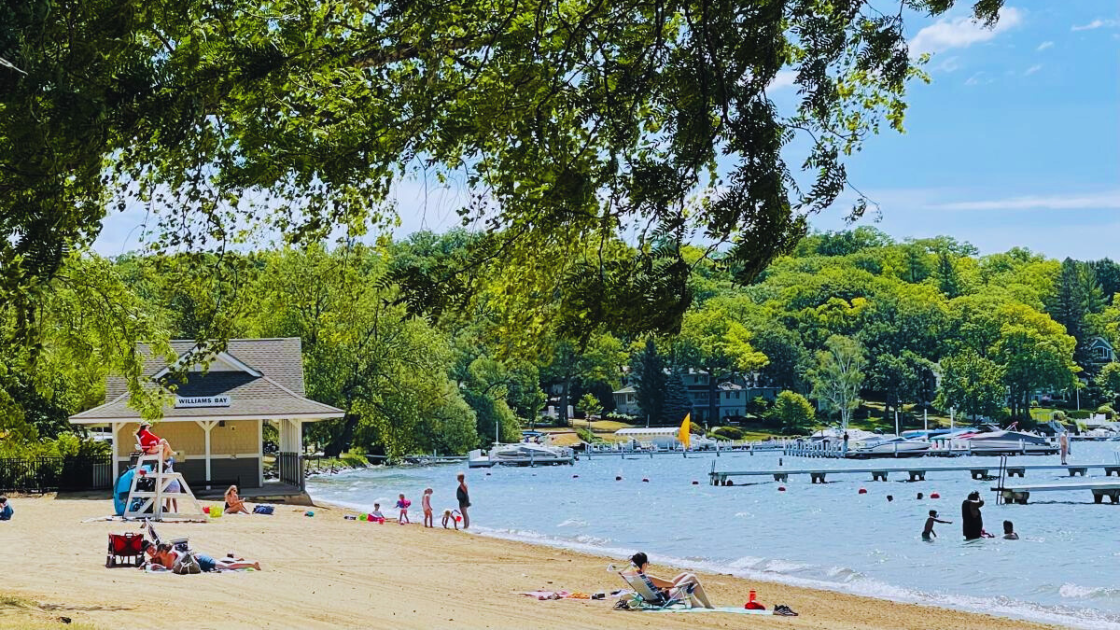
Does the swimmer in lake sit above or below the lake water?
above

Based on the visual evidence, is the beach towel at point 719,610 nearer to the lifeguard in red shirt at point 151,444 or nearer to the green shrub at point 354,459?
the lifeguard in red shirt at point 151,444

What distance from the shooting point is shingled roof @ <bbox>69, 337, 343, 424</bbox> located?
3397cm

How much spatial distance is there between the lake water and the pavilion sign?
644 cm

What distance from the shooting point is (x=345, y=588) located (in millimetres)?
16734

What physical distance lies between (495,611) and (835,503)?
32.0 m

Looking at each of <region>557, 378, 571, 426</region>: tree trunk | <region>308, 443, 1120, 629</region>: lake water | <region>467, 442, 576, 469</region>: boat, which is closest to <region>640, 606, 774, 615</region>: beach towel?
<region>308, 443, 1120, 629</region>: lake water

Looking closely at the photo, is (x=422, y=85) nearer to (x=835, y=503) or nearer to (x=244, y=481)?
(x=244, y=481)

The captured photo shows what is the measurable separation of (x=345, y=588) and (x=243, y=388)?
20299mm

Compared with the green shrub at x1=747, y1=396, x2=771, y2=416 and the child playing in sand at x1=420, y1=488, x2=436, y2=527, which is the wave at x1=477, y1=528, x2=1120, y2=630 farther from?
the green shrub at x1=747, y1=396, x2=771, y2=416

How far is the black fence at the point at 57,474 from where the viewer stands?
3525 centimetres

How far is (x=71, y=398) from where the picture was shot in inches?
1499

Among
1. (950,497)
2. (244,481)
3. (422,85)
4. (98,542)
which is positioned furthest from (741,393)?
(422,85)

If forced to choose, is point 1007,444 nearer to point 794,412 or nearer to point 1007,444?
point 1007,444

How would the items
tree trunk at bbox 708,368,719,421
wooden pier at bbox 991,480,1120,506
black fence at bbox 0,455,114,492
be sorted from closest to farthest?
black fence at bbox 0,455,114,492 < wooden pier at bbox 991,480,1120,506 < tree trunk at bbox 708,368,719,421
